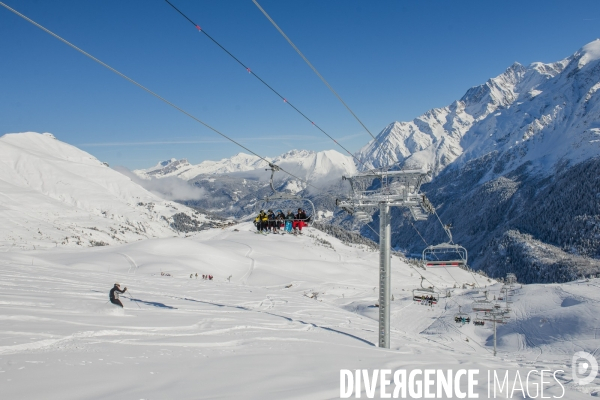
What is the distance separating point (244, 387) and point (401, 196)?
13.0m

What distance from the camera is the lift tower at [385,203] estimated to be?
57.7 ft

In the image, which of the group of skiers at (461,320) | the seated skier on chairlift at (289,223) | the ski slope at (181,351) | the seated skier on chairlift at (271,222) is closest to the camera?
the ski slope at (181,351)

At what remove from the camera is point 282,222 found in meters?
22.8

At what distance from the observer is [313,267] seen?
90.8 meters

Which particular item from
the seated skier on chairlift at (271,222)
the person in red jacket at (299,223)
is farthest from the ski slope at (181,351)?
the person in red jacket at (299,223)

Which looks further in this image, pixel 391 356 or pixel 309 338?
pixel 309 338

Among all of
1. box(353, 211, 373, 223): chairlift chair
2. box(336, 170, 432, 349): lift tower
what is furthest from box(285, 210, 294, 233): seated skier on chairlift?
box(353, 211, 373, 223): chairlift chair

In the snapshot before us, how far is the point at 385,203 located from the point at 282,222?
6.72 metres

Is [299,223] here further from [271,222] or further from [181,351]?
[181,351]

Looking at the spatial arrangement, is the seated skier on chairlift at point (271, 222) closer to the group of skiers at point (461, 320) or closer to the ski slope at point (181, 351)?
the ski slope at point (181, 351)

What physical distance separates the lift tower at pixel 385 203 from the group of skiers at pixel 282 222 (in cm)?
340

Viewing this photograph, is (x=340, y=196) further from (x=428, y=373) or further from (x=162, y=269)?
(x=162, y=269)

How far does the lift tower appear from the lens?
57.7 feet

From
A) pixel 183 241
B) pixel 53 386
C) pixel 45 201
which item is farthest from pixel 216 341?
pixel 45 201
